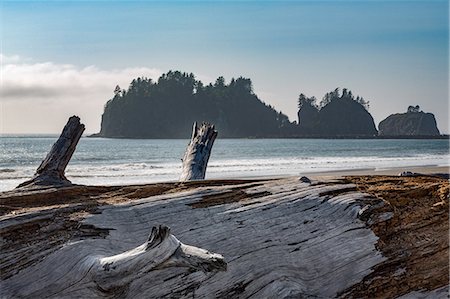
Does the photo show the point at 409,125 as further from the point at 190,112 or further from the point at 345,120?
the point at 190,112

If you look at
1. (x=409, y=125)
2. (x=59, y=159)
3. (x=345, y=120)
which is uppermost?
(x=345, y=120)

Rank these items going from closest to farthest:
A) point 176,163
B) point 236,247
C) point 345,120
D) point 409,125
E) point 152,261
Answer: point 152,261 → point 236,247 → point 176,163 → point 345,120 → point 409,125

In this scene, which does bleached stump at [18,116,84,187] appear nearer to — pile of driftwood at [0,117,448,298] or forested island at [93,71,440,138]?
pile of driftwood at [0,117,448,298]

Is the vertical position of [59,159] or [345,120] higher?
[345,120]

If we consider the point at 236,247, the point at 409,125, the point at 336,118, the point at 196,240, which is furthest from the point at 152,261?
the point at 409,125

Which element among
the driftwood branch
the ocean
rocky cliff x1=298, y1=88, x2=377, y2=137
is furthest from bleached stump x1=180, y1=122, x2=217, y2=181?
rocky cliff x1=298, y1=88, x2=377, y2=137

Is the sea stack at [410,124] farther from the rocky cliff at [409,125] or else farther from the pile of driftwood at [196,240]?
the pile of driftwood at [196,240]

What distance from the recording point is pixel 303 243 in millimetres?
3963

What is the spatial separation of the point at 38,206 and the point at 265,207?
174 centimetres

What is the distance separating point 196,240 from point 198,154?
3169 mm

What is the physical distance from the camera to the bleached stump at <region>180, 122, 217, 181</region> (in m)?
6.72

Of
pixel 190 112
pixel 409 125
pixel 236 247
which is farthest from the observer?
pixel 409 125

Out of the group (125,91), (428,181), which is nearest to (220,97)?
(125,91)

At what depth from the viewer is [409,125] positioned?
15175cm
